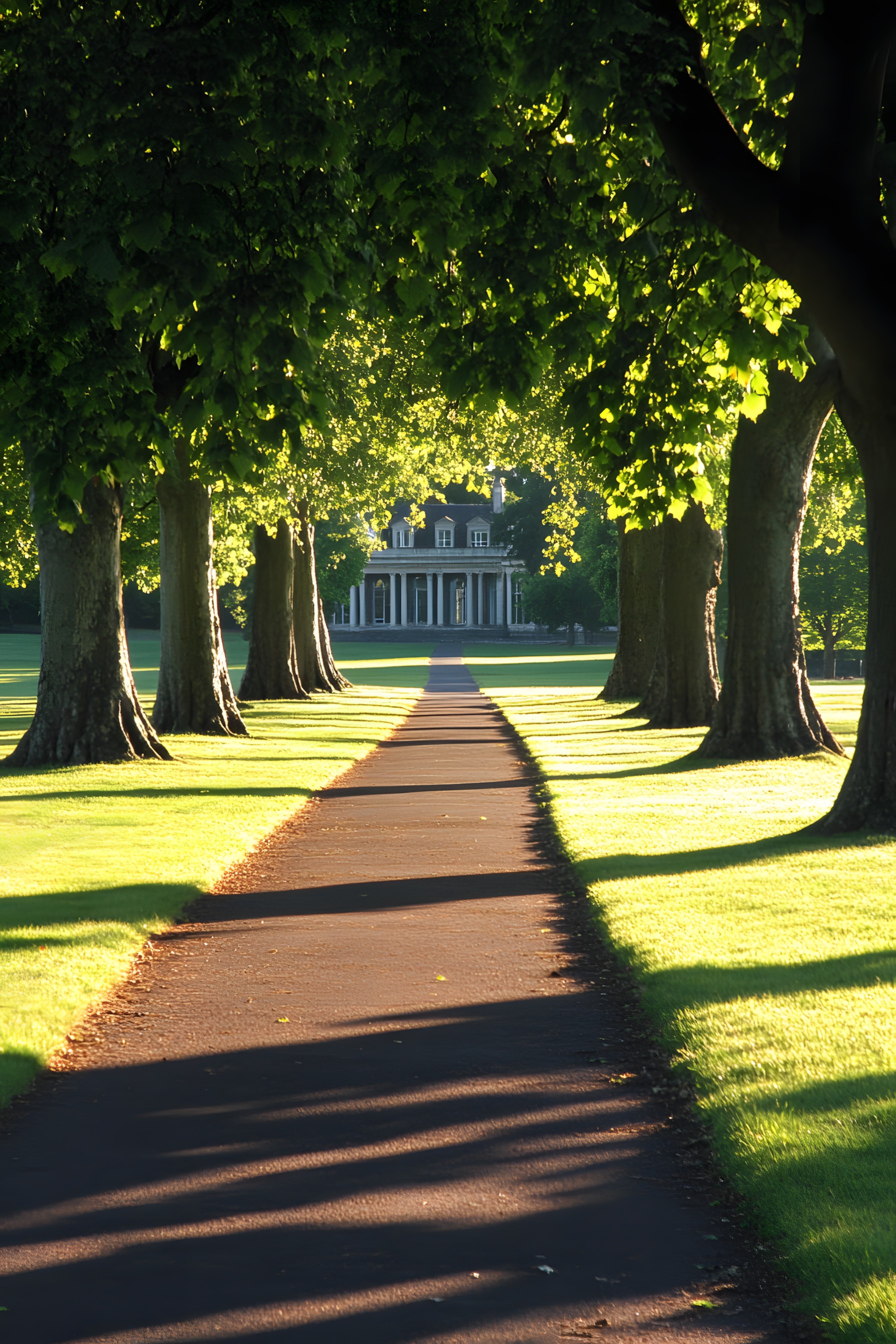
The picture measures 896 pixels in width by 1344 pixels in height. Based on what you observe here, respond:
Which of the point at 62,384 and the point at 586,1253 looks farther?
the point at 62,384

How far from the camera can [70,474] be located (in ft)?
32.8

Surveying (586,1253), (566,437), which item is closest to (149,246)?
(586,1253)

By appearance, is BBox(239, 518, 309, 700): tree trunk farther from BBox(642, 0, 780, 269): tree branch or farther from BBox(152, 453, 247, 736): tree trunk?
BBox(642, 0, 780, 269): tree branch

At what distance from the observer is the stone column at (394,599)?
424ft

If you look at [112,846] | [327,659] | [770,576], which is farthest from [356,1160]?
[327,659]

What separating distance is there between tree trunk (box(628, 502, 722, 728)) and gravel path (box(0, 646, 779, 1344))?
57.5ft

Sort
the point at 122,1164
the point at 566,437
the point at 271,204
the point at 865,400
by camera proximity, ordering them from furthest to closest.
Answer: the point at 566,437
the point at 865,400
the point at 271,204
the point at 122,1164

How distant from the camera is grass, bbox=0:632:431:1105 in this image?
767cm

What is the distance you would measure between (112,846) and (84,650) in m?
7.89

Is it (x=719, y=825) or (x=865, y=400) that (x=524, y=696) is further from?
(x=865, y=400)

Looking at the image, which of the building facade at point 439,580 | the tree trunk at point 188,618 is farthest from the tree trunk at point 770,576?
the building facade at point 439,580

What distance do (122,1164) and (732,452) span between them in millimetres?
17270

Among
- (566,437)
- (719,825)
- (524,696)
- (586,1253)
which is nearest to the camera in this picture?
(586,1253)

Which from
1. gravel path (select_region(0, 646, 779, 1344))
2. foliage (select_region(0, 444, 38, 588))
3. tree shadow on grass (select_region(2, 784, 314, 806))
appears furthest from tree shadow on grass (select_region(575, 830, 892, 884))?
foliage (select_region(0, 444, 38, 588))
